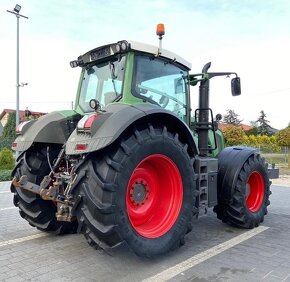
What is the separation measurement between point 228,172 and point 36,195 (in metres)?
2.72

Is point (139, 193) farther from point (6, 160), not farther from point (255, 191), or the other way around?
point (6, 160)

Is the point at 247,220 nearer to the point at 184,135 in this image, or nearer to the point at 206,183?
the point at 206,183

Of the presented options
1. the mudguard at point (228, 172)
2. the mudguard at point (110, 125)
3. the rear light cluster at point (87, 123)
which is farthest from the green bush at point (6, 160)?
the rear light cluster at point (87, 123)

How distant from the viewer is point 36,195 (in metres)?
4.49

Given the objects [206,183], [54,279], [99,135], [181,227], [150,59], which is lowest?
[54,279]

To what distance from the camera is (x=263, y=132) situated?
69.0 metres

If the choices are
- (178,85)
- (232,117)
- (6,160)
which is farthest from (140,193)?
(232,117)

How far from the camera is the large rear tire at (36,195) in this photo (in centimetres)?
452

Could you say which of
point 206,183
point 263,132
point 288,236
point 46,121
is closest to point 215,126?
point 206,183

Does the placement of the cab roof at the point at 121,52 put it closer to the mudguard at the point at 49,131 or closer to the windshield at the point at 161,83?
the windshield at the point at 161,83

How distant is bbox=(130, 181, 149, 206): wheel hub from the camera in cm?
381

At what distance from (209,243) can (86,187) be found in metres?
2.17

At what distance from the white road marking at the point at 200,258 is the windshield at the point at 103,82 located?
2043mm

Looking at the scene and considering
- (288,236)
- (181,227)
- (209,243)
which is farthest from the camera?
(288,236)
